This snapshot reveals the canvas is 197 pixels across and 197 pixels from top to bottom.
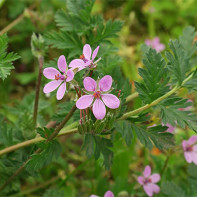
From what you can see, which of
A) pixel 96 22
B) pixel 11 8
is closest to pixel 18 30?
pixel 11 8

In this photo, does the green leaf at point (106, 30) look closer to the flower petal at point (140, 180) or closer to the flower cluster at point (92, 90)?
the flower cluster at point (92, 90)

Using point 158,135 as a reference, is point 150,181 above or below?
below

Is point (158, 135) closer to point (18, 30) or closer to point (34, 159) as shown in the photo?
point (34, 159)

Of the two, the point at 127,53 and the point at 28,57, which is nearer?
the point at 28,57

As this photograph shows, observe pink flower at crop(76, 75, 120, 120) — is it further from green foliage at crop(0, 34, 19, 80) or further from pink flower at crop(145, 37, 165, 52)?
pink flower at crop(145, 37, 165, 52)

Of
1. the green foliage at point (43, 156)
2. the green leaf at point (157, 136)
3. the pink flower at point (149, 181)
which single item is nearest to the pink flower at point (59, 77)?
the green foliage at point (43, 156)

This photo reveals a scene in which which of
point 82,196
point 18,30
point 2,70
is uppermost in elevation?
point 18,30

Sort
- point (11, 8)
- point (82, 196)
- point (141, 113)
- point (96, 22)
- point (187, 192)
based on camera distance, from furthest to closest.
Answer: point (11, 8), point (82, 196), point (187, 192), point (96, 22), point (141, 113)
